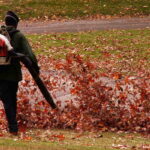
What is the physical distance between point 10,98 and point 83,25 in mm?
17827

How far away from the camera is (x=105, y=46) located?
73.0 feet

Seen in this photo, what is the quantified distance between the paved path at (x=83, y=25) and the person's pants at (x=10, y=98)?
16244mm

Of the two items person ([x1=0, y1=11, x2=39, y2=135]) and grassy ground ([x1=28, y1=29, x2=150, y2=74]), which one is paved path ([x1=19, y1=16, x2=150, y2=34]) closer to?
grassy ground ([x1=28, y1=29, x2=150, y2=74])

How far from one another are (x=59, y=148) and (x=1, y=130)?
2.88 meters

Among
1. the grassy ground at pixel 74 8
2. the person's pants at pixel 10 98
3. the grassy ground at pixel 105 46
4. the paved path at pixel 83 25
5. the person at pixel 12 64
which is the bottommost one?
the grassy ground at pixel 105 46

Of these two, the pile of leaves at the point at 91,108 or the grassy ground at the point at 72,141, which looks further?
the pile of leaves at the point at 91,108

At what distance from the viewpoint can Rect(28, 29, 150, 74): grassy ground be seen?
20.2 meters

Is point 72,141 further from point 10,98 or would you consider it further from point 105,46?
point 105,46

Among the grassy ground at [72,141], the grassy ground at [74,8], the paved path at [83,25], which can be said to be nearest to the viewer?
the grassy ground at [72,141]

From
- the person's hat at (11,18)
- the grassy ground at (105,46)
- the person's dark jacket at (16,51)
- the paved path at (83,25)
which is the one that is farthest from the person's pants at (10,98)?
the paved path at (83,25)

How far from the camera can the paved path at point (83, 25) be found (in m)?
26.4

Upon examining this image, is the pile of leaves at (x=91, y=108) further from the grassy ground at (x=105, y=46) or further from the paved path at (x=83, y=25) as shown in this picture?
the paved path at (x=83, y=25)

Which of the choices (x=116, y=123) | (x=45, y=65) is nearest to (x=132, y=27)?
(x=45, y=65)

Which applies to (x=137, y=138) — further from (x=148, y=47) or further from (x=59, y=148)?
(x=148, y=47)
